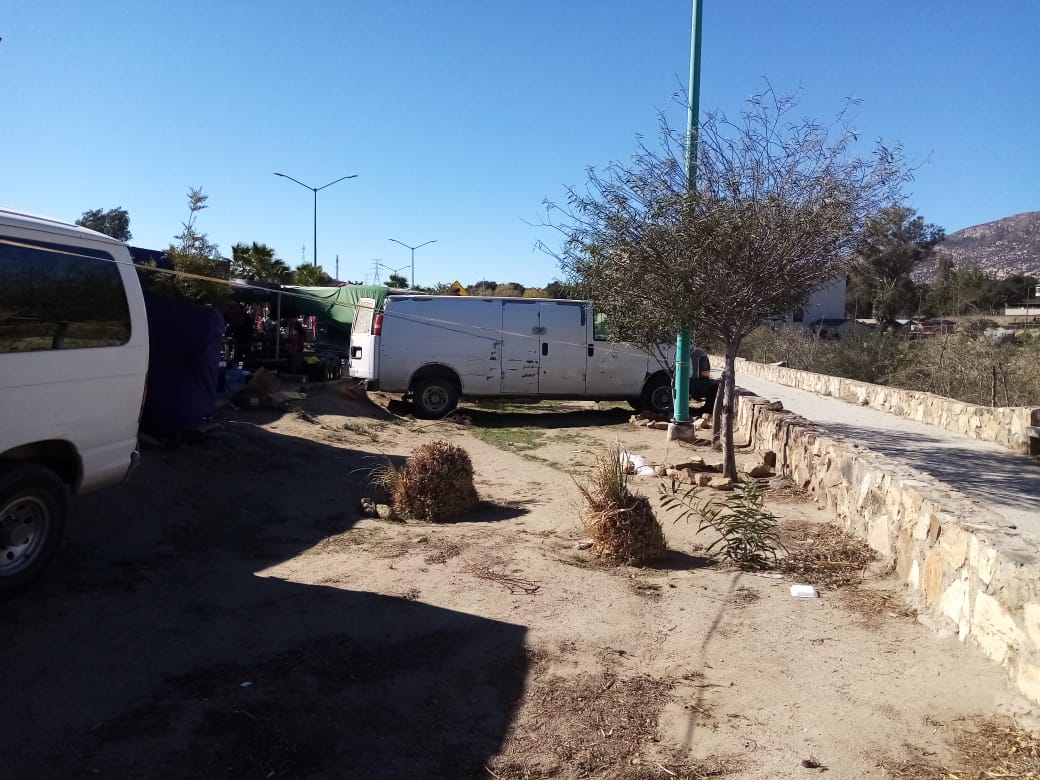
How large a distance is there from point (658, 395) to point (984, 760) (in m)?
11.6

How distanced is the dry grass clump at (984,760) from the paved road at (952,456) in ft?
8.36


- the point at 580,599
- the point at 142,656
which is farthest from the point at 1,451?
the point at 580,599

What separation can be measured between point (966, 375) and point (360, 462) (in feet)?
37.4

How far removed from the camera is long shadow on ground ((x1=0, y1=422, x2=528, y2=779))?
324cm

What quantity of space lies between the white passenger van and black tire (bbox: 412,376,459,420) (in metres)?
8.39

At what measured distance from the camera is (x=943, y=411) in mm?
13359

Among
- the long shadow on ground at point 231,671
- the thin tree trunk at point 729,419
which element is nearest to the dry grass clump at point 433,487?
the long shadow on ground at point 231,671

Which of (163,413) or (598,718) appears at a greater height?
(163,413)

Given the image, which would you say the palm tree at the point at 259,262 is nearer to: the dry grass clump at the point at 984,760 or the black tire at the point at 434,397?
the black tire at the point at 434,397

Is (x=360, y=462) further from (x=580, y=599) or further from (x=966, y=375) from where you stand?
(x=966, y=375)

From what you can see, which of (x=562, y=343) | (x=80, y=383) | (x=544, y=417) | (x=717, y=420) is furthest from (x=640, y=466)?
(x=80, y=383)

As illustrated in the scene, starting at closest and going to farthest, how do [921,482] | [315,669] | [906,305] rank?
[315,669]
[921,482]
[906,305]

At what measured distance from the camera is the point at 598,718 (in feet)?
12.0

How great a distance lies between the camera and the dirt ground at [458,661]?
3.29 meters
